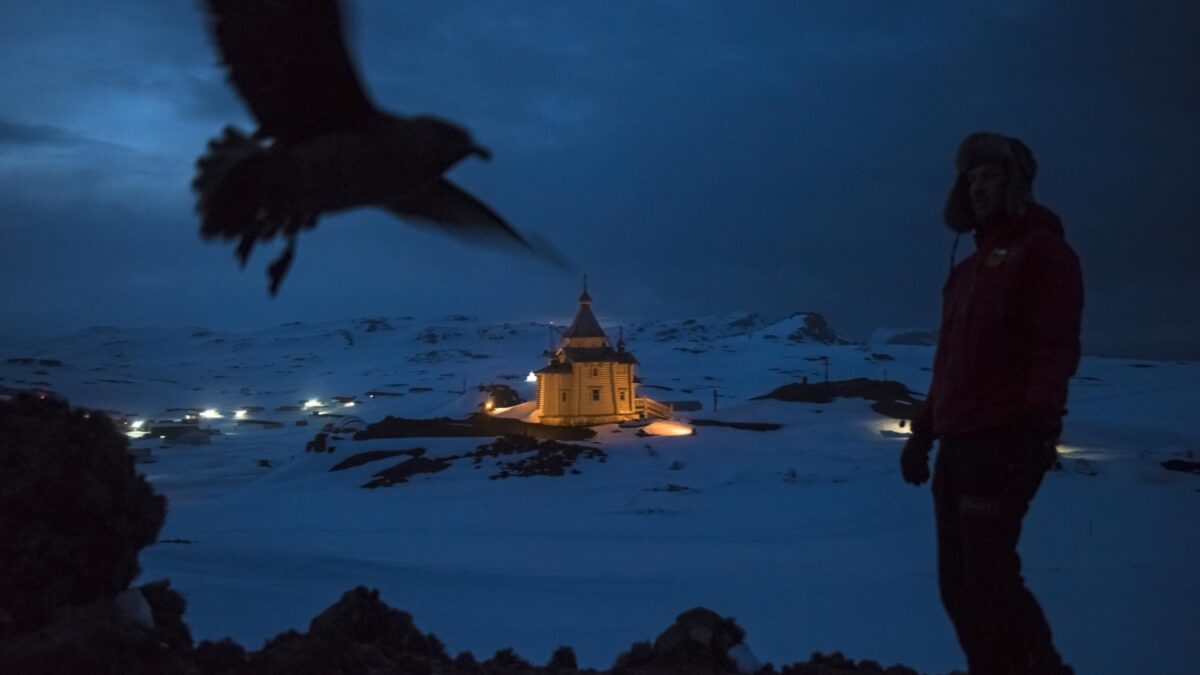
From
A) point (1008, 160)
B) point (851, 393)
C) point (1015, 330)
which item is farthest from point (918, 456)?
point (851, 393)

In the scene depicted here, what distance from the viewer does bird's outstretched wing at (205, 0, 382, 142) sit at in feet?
6.43

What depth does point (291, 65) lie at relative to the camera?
81.5 inches

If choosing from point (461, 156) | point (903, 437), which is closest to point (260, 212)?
point (461, 156)

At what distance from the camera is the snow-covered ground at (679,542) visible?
8.09m

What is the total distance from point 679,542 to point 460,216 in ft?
41.1

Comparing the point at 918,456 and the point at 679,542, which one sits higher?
the point at 918,456

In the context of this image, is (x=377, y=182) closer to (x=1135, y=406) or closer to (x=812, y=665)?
(x=812, y=665)

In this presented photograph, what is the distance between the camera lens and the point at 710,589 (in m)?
10.2

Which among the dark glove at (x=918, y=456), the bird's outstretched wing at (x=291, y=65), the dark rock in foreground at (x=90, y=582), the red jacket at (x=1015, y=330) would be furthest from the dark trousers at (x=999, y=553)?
the bird's outstretched wing at (x=291, y=65)

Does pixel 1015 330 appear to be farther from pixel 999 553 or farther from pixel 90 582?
pixel 90 582

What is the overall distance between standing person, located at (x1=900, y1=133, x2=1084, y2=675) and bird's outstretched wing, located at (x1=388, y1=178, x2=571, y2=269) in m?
2.36

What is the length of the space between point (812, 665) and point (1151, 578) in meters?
8.07

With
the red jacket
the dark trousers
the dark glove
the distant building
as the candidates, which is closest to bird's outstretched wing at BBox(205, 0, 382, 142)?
the red jacket

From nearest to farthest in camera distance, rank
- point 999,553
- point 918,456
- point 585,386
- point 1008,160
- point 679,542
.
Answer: point 999,553 < point 1008,160 < point 918,456 < point 679,542 < point 585,386
